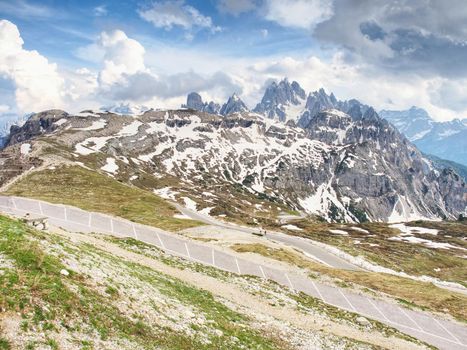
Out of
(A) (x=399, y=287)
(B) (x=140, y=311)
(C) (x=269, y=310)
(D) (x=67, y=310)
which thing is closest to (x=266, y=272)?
(C) (x=269, y=310)

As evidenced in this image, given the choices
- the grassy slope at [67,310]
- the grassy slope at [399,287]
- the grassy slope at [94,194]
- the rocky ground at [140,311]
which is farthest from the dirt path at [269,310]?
the grassy slope at [94,194]

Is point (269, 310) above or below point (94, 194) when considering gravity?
below

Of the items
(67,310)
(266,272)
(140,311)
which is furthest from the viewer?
(266,272)

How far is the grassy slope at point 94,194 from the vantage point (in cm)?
11912

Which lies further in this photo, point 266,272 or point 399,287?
point 399,287

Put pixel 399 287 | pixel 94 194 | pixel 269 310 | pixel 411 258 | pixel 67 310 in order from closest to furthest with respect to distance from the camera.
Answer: pixel 67 310 < pixel 269 310 < pixel 399 287 < pixel 411 258 < pixel 94 194

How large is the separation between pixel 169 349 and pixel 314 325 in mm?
20254

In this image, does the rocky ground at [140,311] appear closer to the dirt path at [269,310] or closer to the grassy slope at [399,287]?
the dirt path at [269,310]

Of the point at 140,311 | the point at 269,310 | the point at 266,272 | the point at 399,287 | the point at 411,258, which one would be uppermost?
the point at 140,311

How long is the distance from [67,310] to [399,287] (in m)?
66.4

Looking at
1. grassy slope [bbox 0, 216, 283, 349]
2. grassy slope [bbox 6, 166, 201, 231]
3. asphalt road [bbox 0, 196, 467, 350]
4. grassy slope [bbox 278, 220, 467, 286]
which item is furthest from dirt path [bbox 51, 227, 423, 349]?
grassy slope [bbox 278, 220, 467, 286]

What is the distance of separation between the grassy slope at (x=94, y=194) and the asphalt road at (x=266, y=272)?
23.4 m

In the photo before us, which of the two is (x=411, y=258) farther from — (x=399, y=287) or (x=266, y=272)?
(x=266, y=272)

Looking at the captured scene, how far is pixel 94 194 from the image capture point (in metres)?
150
